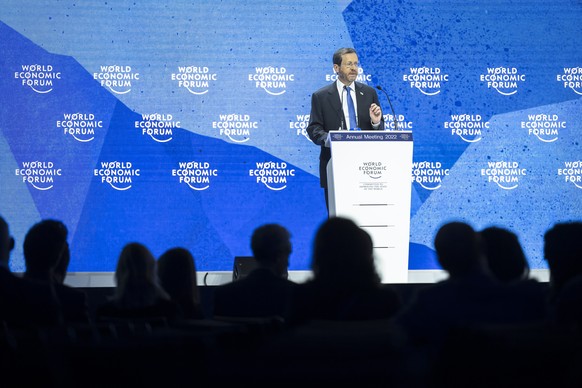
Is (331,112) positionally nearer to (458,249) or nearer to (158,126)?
(158,126)

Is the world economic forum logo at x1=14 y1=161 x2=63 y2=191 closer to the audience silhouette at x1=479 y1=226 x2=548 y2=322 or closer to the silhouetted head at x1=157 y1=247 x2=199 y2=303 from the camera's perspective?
the silhouetted head at x1=157 y1=247 x2=199 y2=303

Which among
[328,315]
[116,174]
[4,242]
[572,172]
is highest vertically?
[116,174]

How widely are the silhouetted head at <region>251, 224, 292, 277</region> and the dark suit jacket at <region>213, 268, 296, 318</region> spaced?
0.07 meters

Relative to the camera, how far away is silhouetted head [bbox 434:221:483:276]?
234cm

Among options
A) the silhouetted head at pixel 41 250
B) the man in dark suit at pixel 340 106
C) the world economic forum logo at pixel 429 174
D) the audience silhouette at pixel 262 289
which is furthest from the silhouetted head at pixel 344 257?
the world economic forum logo at pixel 429 174

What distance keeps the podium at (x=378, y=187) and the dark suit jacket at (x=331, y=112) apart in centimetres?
72

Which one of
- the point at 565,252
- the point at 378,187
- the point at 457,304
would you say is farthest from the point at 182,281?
the point at 378,187

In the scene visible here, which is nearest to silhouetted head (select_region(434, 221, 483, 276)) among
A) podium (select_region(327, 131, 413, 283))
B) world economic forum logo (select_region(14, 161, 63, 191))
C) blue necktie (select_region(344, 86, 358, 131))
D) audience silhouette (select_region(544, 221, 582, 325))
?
audience silhouette (select_region(544, 221, 582, 325))

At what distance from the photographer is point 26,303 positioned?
2643mm

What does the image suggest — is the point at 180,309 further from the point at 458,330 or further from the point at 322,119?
the point at 322,119

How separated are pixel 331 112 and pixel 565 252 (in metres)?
3.09

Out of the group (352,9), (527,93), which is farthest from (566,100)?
(352,9)

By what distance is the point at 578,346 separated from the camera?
1381 mm

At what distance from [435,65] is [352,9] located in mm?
837
